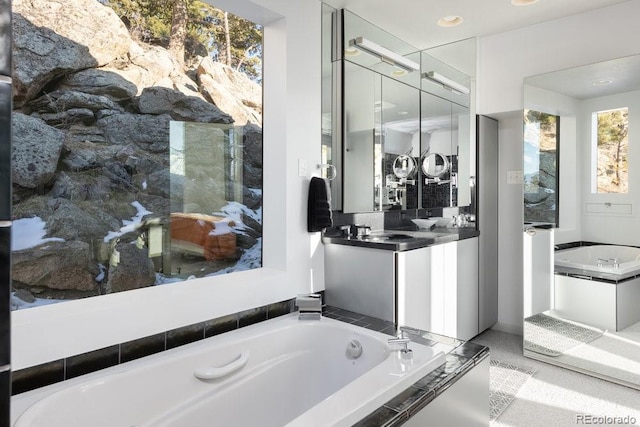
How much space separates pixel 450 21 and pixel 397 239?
5.80 ft

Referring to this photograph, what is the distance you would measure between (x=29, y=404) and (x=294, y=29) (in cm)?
232

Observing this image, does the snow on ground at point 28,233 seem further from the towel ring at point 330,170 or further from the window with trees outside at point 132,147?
the towel ring at point 330,170

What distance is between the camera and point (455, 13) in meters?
3.06

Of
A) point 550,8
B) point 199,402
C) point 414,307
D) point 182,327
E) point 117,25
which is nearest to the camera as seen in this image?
point 199,402

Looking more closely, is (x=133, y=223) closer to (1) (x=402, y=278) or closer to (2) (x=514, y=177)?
(1) (x=402, y=278)

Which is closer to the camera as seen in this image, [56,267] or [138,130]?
[56,267]

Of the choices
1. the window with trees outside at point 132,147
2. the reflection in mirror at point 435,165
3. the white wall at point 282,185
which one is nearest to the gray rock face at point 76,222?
the window with trees outside at point 132,147

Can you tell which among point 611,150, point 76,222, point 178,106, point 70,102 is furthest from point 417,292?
point 70,102

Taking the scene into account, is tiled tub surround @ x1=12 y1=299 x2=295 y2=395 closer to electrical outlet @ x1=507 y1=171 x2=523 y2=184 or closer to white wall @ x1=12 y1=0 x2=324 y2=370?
white wall @ x1=12 y1=0 x2=324 y2=370

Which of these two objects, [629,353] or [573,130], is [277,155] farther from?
[629,353]

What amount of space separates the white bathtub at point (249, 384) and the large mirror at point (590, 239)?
6.00 ft

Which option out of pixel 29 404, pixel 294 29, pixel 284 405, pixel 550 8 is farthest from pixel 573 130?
pixel 29 404

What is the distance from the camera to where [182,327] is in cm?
205

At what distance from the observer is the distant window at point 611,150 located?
2.78 metres
